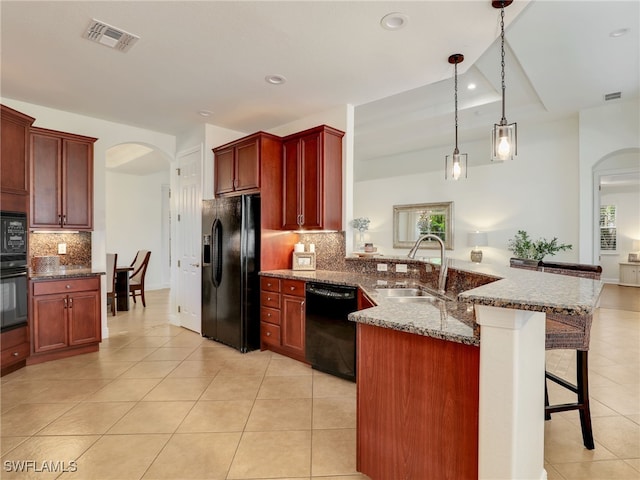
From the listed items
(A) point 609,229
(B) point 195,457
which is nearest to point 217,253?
(B) point 195,457

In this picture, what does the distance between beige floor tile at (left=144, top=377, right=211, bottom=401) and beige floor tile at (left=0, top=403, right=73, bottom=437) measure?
60 cm

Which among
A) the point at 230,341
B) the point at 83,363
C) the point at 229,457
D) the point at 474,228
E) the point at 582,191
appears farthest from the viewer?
the point at 474,228

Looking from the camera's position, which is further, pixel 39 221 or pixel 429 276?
pixel 39 221

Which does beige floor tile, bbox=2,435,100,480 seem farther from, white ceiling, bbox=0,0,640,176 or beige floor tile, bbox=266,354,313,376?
white ceiling, bbox=0,0,640,176

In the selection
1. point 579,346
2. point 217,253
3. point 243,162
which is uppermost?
point 243,162

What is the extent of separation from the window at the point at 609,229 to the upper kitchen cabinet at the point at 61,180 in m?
12.3

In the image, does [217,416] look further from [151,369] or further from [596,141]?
[596,141]

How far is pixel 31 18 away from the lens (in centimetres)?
240

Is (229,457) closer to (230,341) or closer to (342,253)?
(230,341)

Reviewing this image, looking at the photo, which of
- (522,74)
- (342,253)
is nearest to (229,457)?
(342,253)

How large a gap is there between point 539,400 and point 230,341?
3.22 m

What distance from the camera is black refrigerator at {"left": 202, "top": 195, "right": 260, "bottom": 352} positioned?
3.84 meters

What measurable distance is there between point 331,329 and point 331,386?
0.48m

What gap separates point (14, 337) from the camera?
317 centimetres
